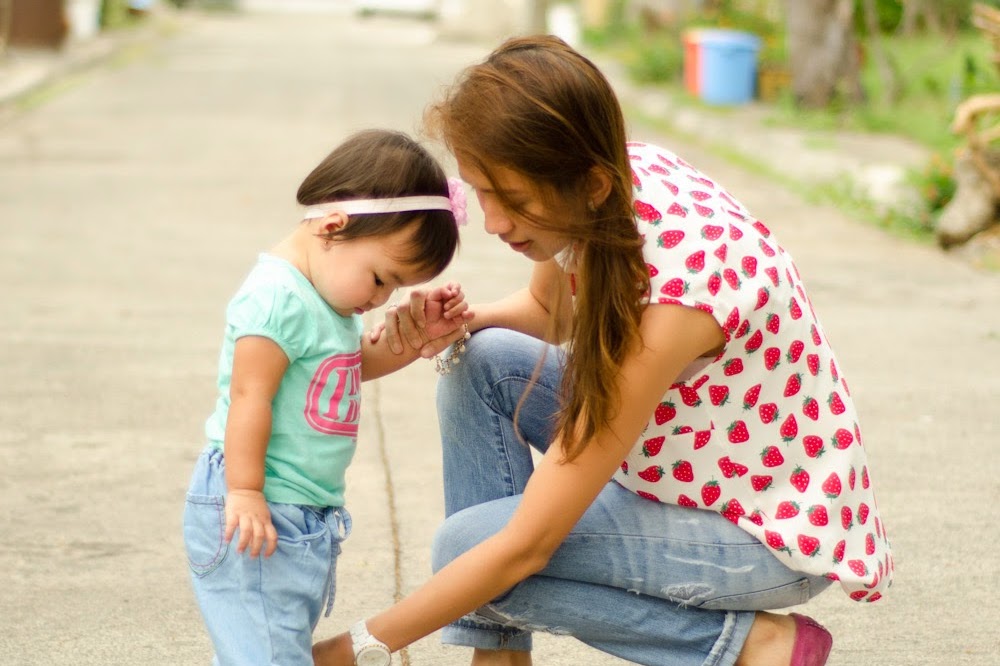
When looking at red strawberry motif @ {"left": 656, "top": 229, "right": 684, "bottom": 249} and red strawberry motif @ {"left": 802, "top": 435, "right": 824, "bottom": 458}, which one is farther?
red strawberry motif @ {"left": 802, "top": 435, "right": 824, "bottom": 458}

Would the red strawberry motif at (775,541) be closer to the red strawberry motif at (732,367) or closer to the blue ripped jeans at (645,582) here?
the blue ripped jeans at (645,582)

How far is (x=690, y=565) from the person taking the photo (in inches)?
85.0

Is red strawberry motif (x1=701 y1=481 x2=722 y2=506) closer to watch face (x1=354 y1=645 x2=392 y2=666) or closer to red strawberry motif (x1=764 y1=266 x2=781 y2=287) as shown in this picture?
red strawberry motif (x1=764 y1=266 x2=781 y2=287)

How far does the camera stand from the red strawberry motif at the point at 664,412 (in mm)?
2145

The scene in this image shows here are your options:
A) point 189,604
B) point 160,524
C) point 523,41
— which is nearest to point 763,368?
point 523,41

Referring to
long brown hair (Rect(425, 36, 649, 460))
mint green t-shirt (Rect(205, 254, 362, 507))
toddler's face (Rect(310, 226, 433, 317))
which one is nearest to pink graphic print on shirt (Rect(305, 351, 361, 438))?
mint green t-shirt (Rect(205, 254, 362, 507))

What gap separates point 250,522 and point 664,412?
66 cm

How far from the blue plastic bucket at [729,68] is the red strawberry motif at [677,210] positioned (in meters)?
10.5

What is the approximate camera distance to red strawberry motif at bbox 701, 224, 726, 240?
2051 mm

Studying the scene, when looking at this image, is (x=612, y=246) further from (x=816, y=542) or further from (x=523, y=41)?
(x=816, y=542)

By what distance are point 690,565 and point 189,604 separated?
1.20m

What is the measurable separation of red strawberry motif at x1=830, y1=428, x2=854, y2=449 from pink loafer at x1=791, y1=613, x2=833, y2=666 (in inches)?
11.3

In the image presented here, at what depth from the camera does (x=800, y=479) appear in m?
2.14

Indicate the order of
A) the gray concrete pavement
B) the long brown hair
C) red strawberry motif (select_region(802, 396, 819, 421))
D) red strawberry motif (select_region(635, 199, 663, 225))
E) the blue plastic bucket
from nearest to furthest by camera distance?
1. the long brown hair
2. red strawberry motif (select_region(635, 199, 663, 225))
3. red strawberry motif (select_region(802, 396, 819, 421))
4. the gray concrete pavement
5. the blue plastic bucket
